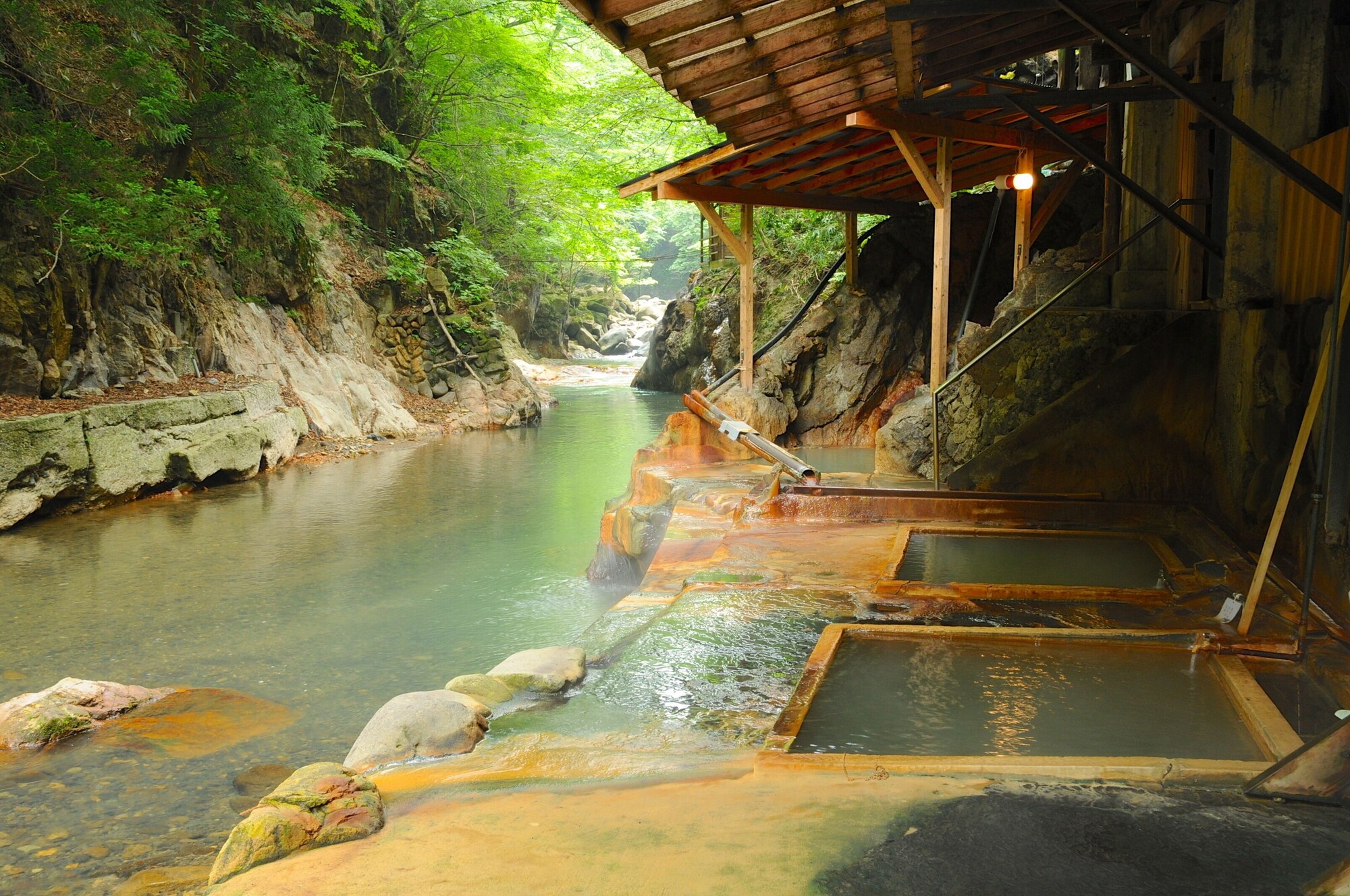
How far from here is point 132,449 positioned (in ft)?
36.2

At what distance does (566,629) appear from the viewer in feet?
23.3

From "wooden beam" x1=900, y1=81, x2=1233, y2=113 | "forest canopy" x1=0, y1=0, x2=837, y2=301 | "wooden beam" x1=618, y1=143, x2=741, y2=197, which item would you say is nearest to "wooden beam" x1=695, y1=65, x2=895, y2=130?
"wooden beam" x1=900, y1=81, x2=1233, y2=113

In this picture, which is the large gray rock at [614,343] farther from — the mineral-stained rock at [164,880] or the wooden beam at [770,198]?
the mineral-stained rock at [164,880]

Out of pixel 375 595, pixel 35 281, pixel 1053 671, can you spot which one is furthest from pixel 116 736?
pixel 35 281

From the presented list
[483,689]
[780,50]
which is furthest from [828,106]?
[483,689]

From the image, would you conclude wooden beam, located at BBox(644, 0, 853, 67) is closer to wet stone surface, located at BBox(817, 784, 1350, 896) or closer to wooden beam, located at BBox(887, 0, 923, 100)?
wooden beam, located at BBox(887, 0, 923, 100)

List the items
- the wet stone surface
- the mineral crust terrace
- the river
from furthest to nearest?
1. the river
2. the mineral crust terrace
3. the wet stone surface

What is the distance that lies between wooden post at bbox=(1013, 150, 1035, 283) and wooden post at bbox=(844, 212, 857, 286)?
9.47 ft

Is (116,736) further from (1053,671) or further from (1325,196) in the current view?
(1325,196)

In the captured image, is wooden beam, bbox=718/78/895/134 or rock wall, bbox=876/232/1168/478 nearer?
wooden beam, bbox=718/78/895/134

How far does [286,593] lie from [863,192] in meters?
9.33

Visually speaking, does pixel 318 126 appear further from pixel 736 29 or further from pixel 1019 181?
pixel 736 29

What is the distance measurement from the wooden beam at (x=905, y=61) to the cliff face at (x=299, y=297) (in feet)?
31.9

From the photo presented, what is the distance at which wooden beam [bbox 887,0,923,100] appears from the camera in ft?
18.4
